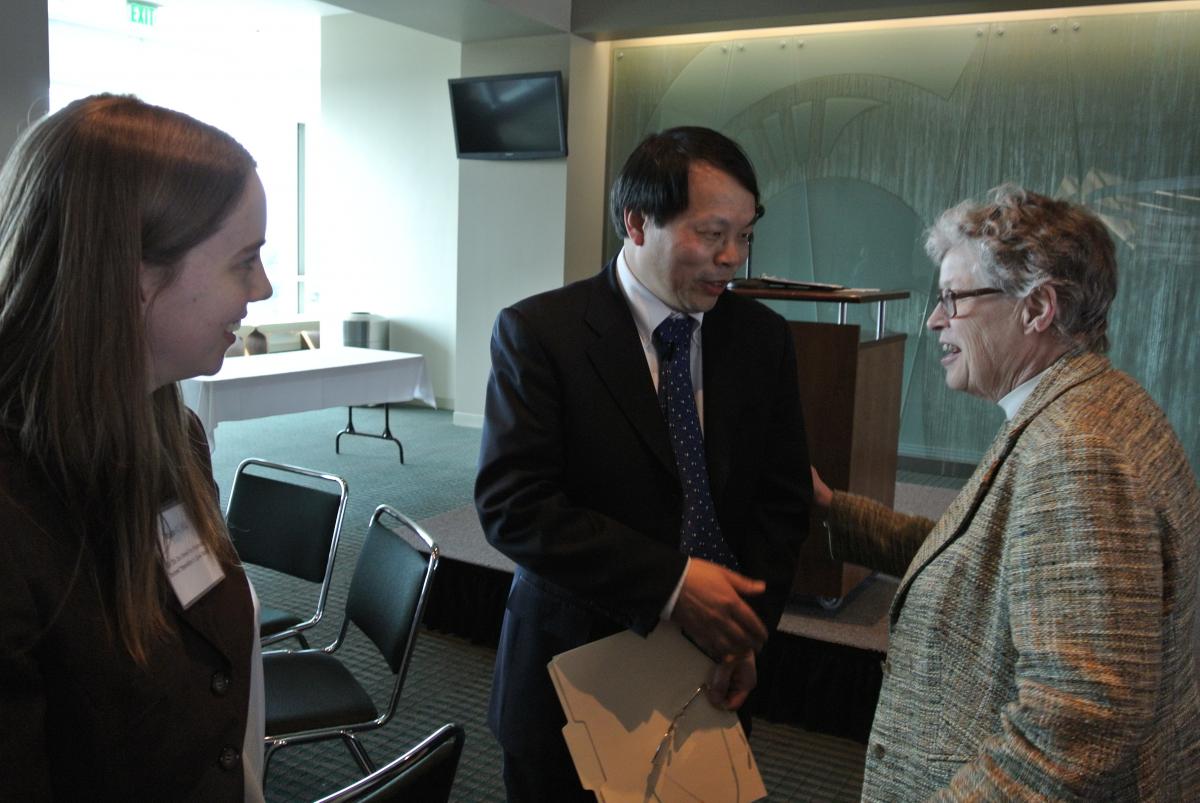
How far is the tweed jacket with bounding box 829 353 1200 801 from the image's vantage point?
3.19 ft

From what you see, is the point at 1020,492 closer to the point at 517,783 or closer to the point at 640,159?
the point at 640,159

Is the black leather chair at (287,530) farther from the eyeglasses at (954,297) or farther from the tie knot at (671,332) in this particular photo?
the eyeglasses at (954,297)

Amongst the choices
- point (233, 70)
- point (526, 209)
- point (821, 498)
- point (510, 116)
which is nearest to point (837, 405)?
point (821, 498)

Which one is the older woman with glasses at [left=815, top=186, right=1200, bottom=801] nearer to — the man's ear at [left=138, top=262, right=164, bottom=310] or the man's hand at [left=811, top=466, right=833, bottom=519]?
the man's hand at [left=811, top=466, right=833, bottom=519]

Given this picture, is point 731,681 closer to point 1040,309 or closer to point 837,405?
point 1040,309

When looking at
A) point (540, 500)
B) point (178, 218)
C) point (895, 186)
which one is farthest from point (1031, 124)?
point (178, 218)

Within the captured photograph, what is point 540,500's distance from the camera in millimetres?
1420

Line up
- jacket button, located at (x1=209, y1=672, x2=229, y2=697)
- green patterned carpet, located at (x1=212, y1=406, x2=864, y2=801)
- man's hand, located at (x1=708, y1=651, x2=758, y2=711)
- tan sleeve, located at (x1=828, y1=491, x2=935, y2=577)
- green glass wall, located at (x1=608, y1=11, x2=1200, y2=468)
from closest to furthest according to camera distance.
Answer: jacket button, located at (x1=209, y1=672, x2=229, y2=697)
man's hand, located at (x1=708, y1=651, x2=758, y2=711)
tan sleeve, located at (x1=828, y1=491, x2=935, y2=577)
green patterned carpet, located at (x1=212, y1=406, x2=864, y2=801)
green glass wall, located at (x1=608, y1=11, x2=1200, y2=468)

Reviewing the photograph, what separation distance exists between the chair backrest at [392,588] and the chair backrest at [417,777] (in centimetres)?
86

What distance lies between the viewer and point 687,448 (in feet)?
4.97

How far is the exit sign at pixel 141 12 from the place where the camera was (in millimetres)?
8172

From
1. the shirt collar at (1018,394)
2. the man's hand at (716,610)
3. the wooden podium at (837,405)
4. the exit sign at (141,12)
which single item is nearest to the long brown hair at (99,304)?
the man's hand at (716,610)

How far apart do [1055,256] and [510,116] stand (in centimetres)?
644

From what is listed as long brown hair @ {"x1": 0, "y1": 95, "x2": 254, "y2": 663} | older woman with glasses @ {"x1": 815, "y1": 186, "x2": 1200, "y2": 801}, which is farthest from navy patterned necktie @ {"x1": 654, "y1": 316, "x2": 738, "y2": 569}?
long brown hair @ {"x1": 0, "y1": 95, "x2": 254, "y2": 663}
